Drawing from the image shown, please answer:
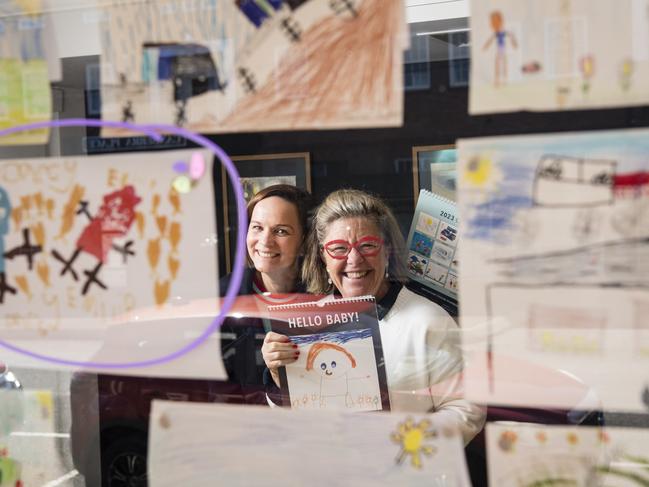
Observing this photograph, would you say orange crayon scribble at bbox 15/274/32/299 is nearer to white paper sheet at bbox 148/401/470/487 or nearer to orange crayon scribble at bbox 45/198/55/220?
orange crayon scribble at bbox 45/198/55/220

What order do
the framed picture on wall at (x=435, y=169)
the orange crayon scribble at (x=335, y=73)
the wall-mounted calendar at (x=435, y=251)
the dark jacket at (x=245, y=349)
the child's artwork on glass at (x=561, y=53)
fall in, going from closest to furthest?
the child's artwork on glass at (x=561, y=53), the orange crayon scribble at (x=335, y=73), the framed picture on wall at (x=435, y=169), the dark jacket at (x=245, y=349), the wall-mounted calendar at (x=435, y=251)

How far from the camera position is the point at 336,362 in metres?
2.09

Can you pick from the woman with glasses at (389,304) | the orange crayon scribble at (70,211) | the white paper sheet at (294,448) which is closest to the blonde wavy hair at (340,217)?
the woman with glasses at (389,304)

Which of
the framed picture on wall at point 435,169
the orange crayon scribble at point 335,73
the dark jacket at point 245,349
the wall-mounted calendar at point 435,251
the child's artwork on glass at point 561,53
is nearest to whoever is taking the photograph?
the child's artwork on glass at point 561,53

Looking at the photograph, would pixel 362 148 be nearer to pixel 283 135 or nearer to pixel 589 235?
pixel 283 135

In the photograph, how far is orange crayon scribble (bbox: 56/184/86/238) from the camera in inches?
85.8

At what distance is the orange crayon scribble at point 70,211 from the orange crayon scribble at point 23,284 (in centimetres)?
16

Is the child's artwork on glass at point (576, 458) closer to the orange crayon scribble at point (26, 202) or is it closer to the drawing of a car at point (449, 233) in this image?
the drawing of a car at point (449, 233)

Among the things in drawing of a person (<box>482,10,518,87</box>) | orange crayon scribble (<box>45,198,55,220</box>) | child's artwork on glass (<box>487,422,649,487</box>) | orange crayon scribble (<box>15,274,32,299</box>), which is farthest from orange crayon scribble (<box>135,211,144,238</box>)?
child's artwork on glass (<box>487,422,649,487</box>)

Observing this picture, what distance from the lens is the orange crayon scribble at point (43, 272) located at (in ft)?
7.23

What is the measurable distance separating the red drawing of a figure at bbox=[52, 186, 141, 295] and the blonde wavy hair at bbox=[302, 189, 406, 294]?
1.59ft

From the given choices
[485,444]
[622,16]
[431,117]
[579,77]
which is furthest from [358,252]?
[622,16]

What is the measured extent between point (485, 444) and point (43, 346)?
1.23 meters

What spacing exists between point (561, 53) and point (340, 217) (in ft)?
2.49
